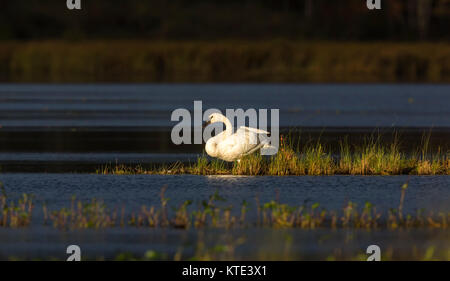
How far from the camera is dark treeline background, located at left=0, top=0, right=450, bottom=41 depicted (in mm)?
64250

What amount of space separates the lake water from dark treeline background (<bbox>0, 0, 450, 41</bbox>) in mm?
19626

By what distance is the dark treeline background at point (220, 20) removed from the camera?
64.2 metres

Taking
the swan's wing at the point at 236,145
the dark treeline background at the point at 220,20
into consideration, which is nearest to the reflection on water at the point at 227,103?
the swan's wing at the point at 236,145

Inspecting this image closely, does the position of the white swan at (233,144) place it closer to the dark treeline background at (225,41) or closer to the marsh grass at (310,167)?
the marsh grass at (310,167)

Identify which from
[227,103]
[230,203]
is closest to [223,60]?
[227,103]

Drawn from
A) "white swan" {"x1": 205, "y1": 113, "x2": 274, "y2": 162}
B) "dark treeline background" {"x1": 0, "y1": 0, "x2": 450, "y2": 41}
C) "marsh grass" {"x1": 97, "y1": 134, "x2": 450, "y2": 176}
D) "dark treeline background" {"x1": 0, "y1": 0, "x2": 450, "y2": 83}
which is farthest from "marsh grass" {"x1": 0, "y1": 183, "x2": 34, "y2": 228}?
"dark treeline background" {"x1": 0, "y1": 0, "x2": 450, "y2": 41}

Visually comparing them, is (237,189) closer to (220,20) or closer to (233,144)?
(233,144)

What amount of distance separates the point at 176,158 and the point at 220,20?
152 feet

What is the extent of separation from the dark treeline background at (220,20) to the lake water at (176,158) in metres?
19.6

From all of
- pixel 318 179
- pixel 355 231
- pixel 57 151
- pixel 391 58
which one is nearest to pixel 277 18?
pixel 391 58

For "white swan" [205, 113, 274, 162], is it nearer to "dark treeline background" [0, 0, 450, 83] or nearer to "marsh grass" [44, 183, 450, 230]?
"marsh grass" [44, 183, 450, 230]

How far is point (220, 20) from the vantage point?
217ft
